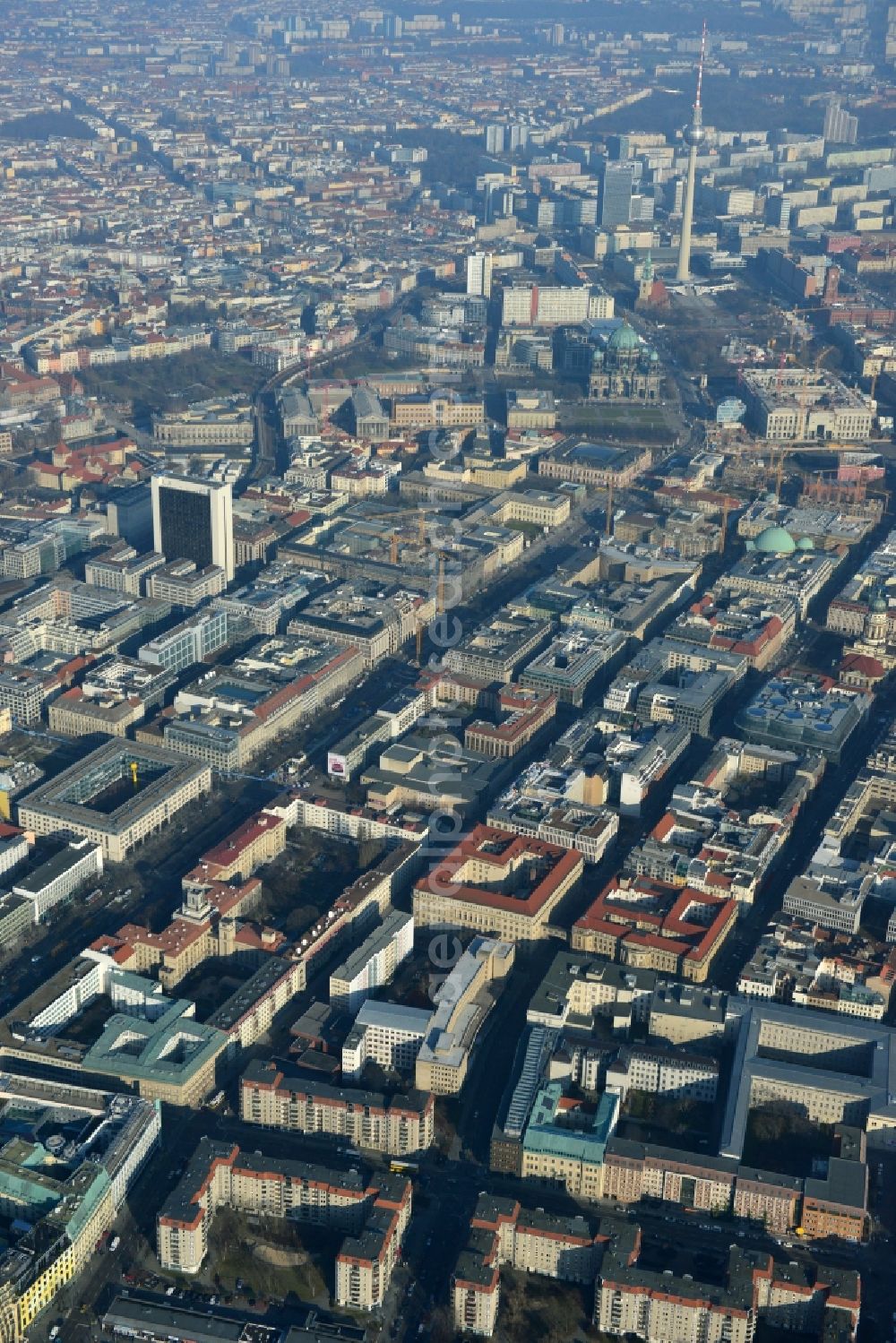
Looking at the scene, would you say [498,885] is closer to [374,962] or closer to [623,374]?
[374,962]

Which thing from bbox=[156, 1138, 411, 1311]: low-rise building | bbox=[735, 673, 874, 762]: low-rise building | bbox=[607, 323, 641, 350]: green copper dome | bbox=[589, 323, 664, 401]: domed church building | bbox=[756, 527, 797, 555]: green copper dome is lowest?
bbox=[156, 1138, 411, 1311]: low-rise building

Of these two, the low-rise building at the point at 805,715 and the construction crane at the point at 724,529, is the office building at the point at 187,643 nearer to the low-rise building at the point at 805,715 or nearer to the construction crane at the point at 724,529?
the low-rise building at the point at 805,715

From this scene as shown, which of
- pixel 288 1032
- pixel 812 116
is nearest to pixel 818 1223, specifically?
Result: pixel 288 1032

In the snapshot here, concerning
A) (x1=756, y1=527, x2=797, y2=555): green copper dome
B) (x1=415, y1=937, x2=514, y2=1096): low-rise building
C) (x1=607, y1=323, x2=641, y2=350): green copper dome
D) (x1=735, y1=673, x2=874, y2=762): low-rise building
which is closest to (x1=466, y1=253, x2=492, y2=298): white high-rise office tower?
(x1=607, y1=323, x2=641, y2=350): green copper dome

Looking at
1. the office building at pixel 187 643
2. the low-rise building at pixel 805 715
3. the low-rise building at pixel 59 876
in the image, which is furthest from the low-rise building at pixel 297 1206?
the office building at pixel 187 643

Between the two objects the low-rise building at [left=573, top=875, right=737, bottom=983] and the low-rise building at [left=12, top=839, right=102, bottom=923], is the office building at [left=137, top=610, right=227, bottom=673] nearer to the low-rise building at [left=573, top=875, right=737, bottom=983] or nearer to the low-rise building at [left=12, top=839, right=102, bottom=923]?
the low-rise building at [left=12, top=839, right=102, bottom=923]

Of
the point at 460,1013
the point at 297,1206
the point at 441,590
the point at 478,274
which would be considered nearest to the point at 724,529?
the point at 441,590

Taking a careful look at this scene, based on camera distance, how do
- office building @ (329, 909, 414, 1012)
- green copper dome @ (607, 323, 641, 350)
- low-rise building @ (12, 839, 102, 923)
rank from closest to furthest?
office building @ (329, 909, 414, 1012) → low-rise building @ (12, 839, 102, 923) → green copper dome @ (607, 323, 641, 350)
